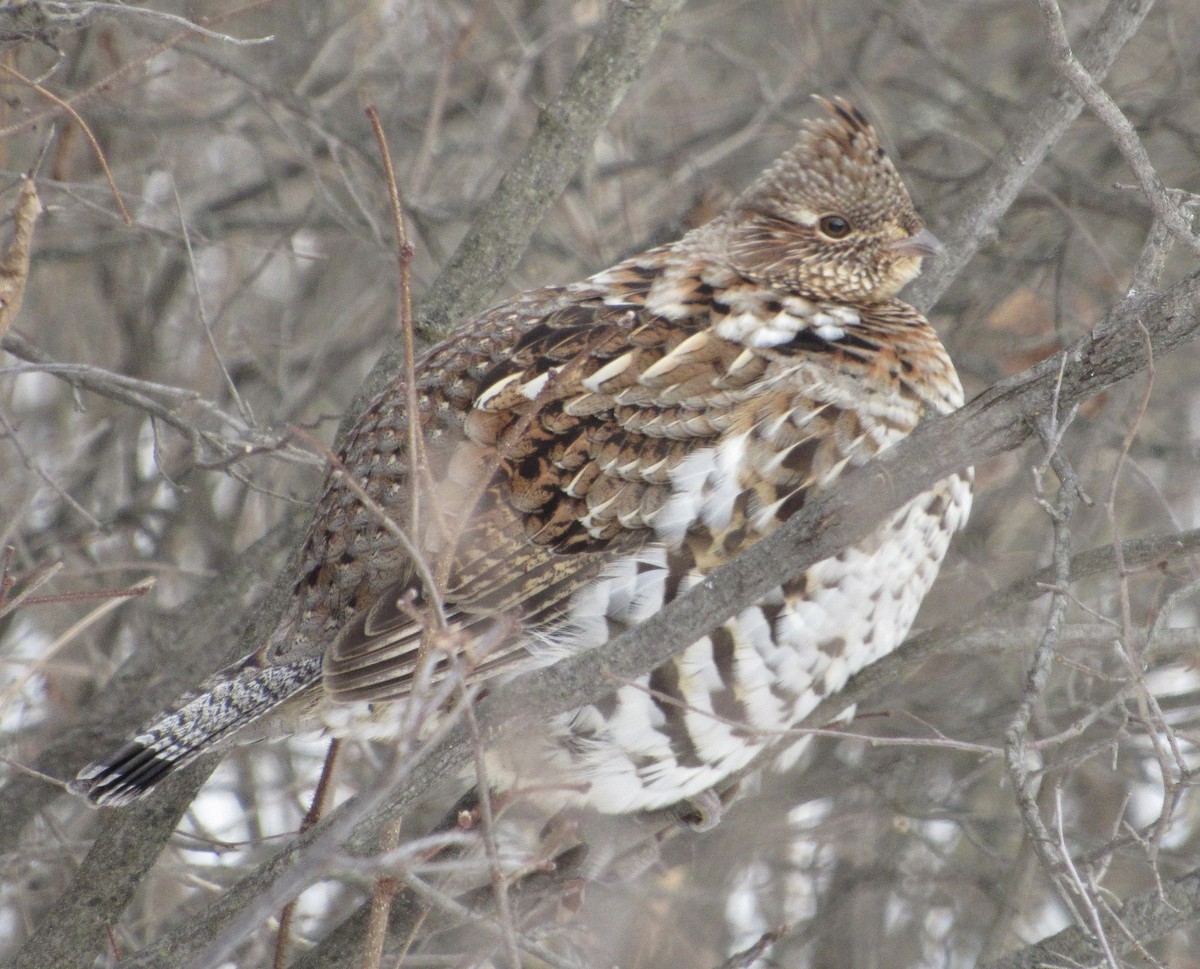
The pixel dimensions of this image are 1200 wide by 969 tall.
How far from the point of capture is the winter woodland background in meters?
3.78

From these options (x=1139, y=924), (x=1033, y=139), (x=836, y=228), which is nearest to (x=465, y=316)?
(x=836, y=228)

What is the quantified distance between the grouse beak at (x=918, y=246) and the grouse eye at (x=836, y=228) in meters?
0.15

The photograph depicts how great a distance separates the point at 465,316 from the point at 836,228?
45.7 inches

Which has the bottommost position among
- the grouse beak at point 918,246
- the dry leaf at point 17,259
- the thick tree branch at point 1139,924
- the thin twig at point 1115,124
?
the thick tree branch at point 1139,924

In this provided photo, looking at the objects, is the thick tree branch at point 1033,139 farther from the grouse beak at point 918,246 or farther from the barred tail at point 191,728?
the barred tail at point 191,728

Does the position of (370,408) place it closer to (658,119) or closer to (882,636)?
(882,636)

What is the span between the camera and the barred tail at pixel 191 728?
131 inches

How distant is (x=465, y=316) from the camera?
4.30 meters

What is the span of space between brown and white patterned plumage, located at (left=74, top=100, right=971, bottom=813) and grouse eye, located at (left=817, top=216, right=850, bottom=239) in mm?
511

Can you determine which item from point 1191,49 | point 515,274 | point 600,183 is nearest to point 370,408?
point 515,274

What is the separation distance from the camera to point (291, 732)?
3.69m

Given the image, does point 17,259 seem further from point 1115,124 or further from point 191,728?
point 1115,124

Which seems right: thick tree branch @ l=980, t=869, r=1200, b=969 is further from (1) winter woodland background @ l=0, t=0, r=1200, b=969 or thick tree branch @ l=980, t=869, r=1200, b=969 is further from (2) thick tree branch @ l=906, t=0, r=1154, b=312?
(2) thick tree branch @ l=906, t=0, r=1154, b=312

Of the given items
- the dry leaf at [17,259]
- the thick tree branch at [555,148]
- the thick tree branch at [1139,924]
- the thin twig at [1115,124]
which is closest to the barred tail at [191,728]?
the thick tree branch at [555,148]
